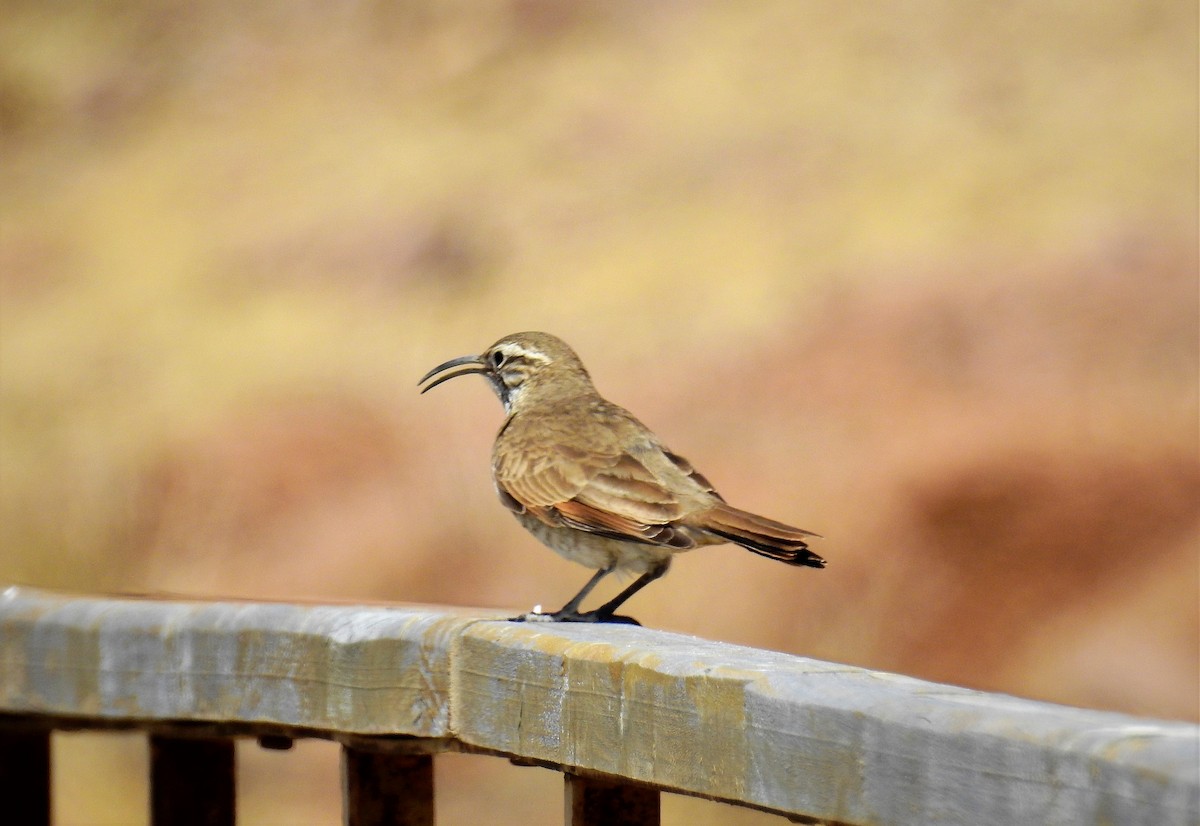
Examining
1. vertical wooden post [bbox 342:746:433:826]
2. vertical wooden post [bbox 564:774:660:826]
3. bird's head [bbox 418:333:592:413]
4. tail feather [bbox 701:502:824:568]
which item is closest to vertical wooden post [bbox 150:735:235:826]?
vertical wooden post [bbox 342:746:433:826]

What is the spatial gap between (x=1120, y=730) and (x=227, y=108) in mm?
21172

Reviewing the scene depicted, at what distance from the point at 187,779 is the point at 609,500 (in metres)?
1.87

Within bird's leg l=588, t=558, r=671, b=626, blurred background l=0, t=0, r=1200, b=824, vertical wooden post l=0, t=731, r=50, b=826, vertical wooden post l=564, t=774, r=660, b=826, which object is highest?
blurred background l=0, t=0, r=1200, b=824

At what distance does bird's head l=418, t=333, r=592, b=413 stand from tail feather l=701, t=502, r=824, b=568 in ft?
5.12

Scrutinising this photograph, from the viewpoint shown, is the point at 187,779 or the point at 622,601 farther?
the point at 622,601

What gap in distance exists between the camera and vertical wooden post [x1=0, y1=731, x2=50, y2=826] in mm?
5066

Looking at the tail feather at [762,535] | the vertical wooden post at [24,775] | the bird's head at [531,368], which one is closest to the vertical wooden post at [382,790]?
the vertical wooden post at [24,775]

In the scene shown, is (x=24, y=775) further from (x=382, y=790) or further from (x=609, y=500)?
(x=609, y=500)

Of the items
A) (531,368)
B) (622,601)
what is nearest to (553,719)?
(622,601)

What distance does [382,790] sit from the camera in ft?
14.1

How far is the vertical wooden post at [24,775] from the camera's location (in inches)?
199

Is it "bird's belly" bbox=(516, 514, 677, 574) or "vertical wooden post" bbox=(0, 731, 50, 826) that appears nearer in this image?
"vertical wooden post" bbox=(0, 731, 50, 826)

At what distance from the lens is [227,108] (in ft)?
74.3

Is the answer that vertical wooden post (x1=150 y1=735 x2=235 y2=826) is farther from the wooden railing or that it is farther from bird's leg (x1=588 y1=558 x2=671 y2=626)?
bird's leg (x1=588 y1=558 x2=671 y2=626)
